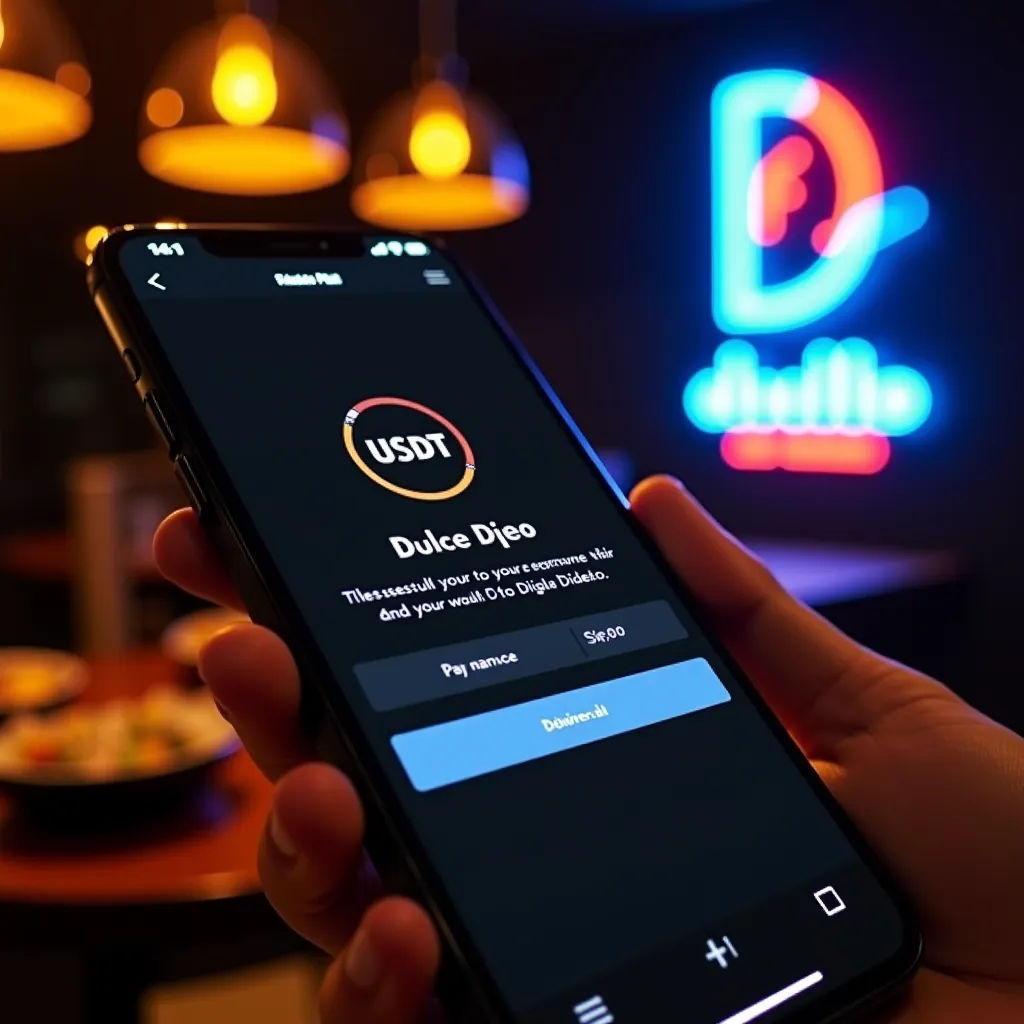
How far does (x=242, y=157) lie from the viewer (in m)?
1.92

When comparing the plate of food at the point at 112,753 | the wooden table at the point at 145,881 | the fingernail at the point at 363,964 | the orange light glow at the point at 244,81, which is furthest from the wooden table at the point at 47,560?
the fingernail at the point at 363,964

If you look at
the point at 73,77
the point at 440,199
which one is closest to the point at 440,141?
the point at 440,199

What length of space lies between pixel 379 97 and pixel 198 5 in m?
0.94

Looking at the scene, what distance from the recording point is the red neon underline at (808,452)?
279cm

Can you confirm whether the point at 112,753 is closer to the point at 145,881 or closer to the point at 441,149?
the point at 145,881

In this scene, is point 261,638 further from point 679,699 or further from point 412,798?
point 679,699

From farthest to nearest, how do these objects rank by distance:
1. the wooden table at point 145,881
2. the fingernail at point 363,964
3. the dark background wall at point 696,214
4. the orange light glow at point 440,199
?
the dark background wall at point 696,214
the orange light glow at point 440,199
the wooden table at point 145,881
the fingernail at point 363,964

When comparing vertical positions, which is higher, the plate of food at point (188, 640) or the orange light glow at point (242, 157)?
the orange light glow at point (242, 157)

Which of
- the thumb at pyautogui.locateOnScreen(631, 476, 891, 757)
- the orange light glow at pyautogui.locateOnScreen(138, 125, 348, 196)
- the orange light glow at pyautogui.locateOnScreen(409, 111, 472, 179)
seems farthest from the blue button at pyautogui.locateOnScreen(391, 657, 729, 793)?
the orange light glow at pyautogui.locateOnScreen(409, 111, 472, 179)

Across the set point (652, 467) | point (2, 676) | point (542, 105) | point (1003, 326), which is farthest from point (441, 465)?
point (542, 105)

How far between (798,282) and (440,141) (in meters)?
1.23

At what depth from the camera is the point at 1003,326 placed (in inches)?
100

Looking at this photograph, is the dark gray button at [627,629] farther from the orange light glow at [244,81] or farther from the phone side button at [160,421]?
the orange light glow at [244,81]

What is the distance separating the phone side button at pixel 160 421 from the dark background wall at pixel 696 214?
2.35 metres
